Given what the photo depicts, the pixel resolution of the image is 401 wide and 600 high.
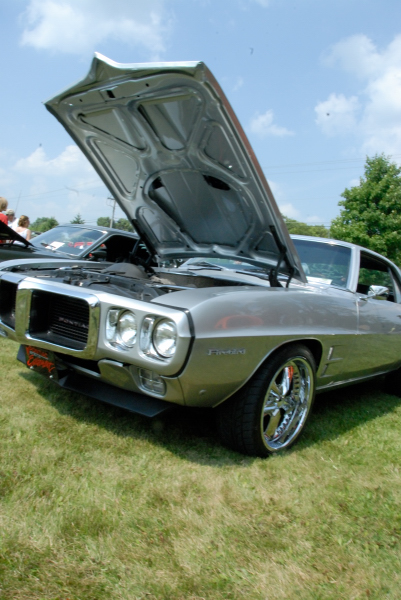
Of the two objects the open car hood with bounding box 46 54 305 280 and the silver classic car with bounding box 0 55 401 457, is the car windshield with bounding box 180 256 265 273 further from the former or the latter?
the open car hood with bounding box 46 54 305 280

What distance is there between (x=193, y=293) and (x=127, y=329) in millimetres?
381

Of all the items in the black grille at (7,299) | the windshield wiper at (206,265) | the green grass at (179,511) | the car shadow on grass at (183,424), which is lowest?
the car shadow on grass at (183,424)

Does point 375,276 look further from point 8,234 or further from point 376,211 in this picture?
point 376,211

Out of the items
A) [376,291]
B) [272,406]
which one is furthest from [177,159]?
[376,291]

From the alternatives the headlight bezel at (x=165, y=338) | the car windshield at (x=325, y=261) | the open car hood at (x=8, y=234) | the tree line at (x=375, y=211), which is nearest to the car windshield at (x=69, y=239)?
the open car hood at (x=8, y=234)

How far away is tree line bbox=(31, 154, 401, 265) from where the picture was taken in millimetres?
22234

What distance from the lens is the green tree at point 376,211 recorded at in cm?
2223

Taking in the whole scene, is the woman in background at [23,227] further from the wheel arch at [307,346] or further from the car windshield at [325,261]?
the wheel arch at [307,346]

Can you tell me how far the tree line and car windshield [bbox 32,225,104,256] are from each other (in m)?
17.8

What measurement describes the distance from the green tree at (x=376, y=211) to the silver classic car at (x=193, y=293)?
19.4 metres

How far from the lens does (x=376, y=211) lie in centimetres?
2247

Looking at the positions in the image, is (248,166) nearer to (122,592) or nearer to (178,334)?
(178,334)

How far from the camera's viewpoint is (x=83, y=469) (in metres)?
2.28

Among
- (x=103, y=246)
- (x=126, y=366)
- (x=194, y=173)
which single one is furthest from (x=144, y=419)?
(x=103, y=246)
